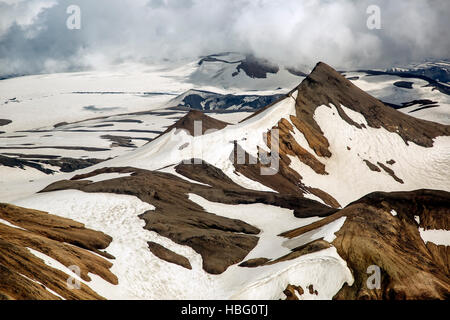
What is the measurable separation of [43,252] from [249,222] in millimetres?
24371

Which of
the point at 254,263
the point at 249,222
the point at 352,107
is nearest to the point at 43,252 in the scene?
the point at 254,263

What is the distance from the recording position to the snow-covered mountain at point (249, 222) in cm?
3866

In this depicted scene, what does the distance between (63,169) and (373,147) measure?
73159 millimetres

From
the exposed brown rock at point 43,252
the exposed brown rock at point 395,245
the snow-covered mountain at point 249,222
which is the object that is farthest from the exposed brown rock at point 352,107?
the exposed brown rock at point 43,252

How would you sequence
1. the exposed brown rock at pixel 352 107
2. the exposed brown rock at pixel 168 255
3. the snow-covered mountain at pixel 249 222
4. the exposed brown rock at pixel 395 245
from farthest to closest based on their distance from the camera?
the exposed brown rock at pixel 352 107 → the exposed brown rock at pixel 168 255 → the snow-covered mountain at pixel 249 222 → the exposed brown rock at pixel 395 245

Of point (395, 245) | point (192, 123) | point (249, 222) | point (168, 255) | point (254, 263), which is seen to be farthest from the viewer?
point (192, 123)

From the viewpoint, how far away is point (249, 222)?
183 ft

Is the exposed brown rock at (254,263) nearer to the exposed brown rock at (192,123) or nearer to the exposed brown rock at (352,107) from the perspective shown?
the exposed brown rock at (192,123)

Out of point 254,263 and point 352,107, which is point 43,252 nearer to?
point 254,263

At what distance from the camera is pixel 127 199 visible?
184 ft

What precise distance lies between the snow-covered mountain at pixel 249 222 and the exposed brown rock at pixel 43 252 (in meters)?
0.24

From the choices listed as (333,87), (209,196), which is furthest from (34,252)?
(333,87)

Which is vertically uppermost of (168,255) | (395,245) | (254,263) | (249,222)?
(395,245)
